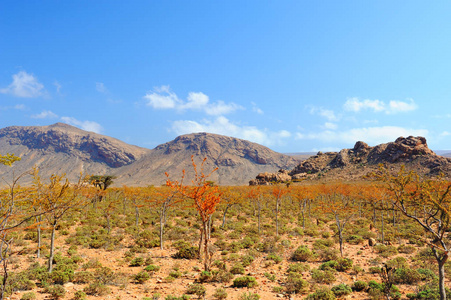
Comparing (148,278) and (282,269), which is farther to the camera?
(282,269)

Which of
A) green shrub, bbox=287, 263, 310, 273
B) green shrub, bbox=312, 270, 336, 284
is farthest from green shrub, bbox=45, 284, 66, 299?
green shrub, bbox=312, 270, 336, 284

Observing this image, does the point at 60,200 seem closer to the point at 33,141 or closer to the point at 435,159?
the point at 435,159

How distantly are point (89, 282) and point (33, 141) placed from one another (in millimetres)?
232765

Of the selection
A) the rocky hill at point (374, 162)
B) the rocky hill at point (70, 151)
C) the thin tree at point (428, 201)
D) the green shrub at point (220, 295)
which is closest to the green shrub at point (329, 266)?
the thin tree at point (428, 201)

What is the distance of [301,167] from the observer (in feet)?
367

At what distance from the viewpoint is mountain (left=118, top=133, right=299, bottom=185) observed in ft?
483

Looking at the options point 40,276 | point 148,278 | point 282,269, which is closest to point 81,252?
point 40,276

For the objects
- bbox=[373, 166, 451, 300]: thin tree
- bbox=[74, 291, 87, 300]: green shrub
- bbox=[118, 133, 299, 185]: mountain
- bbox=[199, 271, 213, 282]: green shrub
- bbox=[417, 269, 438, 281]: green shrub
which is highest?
bbox=[118, 133, 299, 185]: mountain

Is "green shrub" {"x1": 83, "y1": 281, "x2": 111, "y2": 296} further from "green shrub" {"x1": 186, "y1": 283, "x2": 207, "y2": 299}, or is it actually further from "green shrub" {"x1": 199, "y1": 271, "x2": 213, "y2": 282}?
"green shrub" {"x1": 199, "y1": 271, "x2": 213, "y2": 282}

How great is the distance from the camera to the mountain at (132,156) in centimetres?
15712

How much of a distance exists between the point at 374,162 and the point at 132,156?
162 m

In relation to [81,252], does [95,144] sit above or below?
above

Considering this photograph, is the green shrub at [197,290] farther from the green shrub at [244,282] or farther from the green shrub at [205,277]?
the green shrub at [244,282]

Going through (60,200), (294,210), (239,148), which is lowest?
(294,210)
